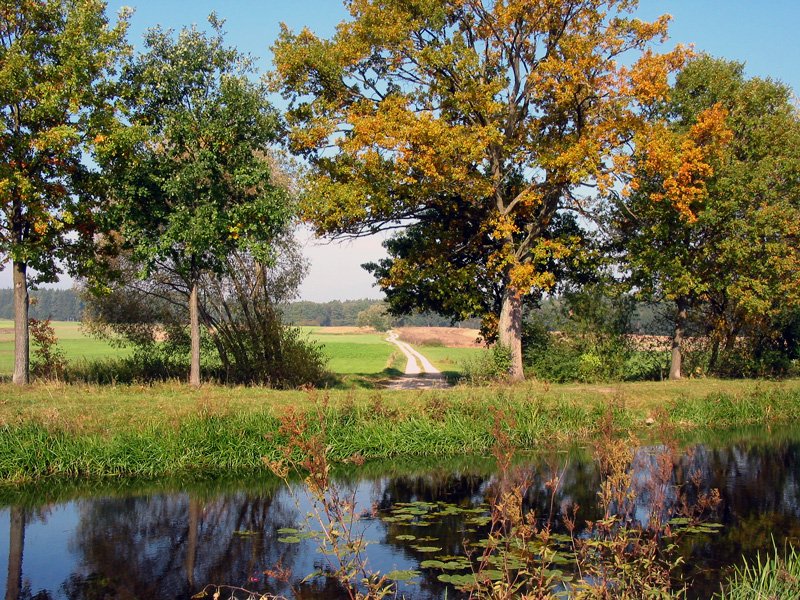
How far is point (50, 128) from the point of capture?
758 inches

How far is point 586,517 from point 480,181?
45.9 feet

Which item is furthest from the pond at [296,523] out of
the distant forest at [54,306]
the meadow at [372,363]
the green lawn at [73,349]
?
the distant forest at [54,306]

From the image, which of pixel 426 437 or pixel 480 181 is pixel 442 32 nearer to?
pixel 480 181

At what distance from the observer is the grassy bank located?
1382 cm

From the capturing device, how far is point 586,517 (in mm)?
10961

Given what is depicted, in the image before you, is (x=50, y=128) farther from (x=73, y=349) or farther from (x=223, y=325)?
(x=73, y=349)

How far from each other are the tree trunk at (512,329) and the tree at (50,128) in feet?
46.5

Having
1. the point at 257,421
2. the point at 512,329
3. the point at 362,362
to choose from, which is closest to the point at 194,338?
the point at 257,421

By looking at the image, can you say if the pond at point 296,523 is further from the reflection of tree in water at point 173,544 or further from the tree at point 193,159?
the tree at point 193,159

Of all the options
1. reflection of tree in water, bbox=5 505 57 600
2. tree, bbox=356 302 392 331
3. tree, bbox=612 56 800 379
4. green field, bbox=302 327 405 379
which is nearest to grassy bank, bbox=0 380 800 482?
reflection of tree in water, bbox=5 505 57 600

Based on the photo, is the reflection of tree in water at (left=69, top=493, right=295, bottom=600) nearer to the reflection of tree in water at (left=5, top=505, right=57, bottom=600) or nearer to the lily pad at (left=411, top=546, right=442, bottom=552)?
the reflection of tree in water at (left=5, top=505, right=57, bottom=600)

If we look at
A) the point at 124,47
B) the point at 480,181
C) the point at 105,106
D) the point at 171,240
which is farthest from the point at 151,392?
the point at 480,181

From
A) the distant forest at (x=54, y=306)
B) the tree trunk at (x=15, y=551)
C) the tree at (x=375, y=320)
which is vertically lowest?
the tree trunk at (x=15, y=551)

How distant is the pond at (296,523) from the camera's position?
850 cm
